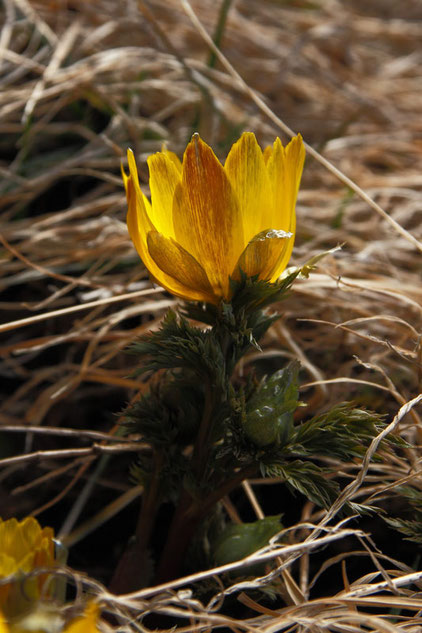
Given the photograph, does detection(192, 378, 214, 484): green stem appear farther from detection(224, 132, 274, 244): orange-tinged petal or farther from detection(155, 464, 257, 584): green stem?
detection(224, 132, 274, 244): orange-tinged petal

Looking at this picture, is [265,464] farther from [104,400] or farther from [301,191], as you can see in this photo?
[301,191]

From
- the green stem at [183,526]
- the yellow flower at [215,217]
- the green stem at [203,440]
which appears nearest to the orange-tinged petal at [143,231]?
the yellow flower at [215,217]

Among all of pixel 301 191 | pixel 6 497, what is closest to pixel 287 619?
pixel 6 497

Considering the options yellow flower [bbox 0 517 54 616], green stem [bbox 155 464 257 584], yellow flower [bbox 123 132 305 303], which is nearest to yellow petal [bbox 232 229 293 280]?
yellow flower [bbox 123 132 305 303]

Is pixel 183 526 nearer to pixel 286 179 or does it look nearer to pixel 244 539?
pixel 244 539

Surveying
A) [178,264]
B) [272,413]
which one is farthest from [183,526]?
[178,264]

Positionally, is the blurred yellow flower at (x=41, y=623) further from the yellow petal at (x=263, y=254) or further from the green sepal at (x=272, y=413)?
the yellow petal at (x=263, y=254)
